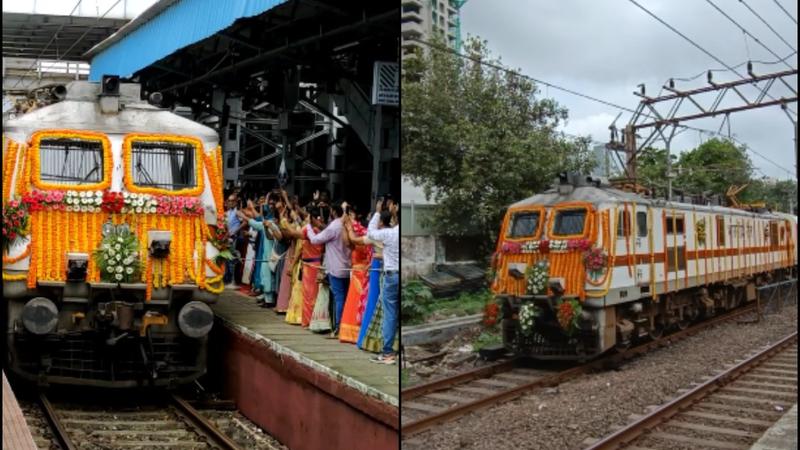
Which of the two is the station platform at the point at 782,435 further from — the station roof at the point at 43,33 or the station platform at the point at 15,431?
the station roof at the point at 43,33

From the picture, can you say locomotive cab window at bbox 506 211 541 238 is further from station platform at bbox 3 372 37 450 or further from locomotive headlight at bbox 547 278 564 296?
station platform at bbox 3 372 37 450

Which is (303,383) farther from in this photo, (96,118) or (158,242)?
(96,118)

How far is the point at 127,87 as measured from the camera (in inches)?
223

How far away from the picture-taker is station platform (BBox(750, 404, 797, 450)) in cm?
167

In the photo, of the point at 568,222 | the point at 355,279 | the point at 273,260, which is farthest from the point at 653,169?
the point at 273,260

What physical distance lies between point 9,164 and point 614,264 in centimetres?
426

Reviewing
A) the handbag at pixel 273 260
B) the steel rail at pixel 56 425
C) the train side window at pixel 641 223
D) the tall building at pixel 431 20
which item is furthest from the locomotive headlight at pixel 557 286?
the handbag at pixel 273 260

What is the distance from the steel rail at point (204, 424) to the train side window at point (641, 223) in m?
3.26

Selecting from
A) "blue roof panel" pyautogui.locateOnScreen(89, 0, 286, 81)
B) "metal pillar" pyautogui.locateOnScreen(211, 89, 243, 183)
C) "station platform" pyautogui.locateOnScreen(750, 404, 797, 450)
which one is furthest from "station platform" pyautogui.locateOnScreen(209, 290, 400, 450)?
"metal pillar" pyautogui.locateOnScreen(211, 89, 243, 183)

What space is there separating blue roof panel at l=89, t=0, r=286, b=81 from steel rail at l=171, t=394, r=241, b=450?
8.64 feet

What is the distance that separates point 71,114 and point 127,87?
54 centimetres

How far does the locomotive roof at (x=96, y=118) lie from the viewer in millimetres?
5074

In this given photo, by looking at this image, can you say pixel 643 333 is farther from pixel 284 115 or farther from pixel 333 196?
pixel 333 196

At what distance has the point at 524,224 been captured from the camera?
75.8 inches
